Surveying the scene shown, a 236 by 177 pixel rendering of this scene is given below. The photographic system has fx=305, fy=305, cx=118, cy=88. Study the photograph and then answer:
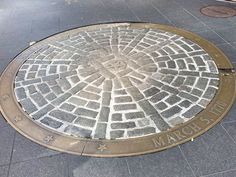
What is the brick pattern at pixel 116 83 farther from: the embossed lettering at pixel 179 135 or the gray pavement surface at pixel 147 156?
the gray pavement surface at pixel 147 156

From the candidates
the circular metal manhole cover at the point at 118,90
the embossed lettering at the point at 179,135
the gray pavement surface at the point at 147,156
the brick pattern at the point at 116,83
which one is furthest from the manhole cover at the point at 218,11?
the embossed lettering at the point at 179,135

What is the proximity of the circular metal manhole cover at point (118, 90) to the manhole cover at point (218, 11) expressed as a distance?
3.33ft

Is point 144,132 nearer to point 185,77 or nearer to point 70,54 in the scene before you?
point 185,77

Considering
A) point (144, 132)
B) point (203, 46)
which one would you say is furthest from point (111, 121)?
point (203, 46)

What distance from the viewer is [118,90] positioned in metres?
4.09

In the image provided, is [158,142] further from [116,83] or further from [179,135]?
[116,83]

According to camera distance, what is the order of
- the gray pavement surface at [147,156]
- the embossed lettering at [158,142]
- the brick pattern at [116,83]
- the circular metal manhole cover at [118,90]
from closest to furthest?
the gray pavement surface at [147,156] → the embossed lettering at [158,142] → the circular metal manhole cover at [118,90] → the brick pattern at [116,83]

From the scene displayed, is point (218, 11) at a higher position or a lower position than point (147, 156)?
higher

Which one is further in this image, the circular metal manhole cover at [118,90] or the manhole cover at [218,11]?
the manhole cover at [218,11]

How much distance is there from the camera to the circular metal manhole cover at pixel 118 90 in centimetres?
338

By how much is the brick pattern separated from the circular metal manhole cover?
0.01 meters

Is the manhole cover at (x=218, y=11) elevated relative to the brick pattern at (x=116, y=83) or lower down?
elevated

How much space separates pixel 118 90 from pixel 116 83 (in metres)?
0.17

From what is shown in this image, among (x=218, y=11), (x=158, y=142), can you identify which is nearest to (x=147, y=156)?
(x=158, y=142)
